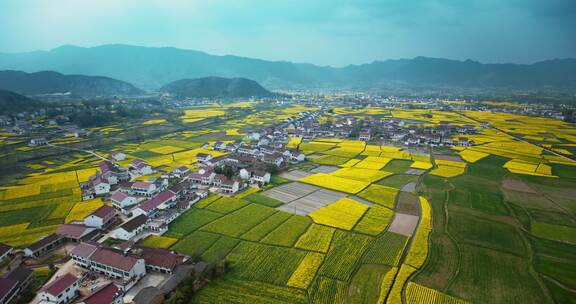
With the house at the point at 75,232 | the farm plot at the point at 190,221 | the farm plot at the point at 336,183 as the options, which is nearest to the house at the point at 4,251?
the house at the point at 75,232

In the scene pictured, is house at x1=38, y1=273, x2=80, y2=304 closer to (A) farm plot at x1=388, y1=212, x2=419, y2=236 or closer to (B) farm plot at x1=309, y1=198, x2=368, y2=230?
(B) farm plot at x1=309, y1=198, x2=368, y2=230

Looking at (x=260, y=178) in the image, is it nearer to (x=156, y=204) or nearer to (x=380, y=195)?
(x=156, y=204)

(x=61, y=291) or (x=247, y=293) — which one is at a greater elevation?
(x=61, y=291)

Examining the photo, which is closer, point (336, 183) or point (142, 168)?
point (336, 183)


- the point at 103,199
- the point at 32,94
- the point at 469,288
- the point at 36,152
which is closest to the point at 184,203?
the point at 103,199

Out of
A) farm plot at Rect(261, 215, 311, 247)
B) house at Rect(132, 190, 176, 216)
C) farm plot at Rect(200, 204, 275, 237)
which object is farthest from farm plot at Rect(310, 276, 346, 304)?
house at Rect(132, 190, 176, 216)

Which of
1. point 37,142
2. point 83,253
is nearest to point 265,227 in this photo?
point 83,253
